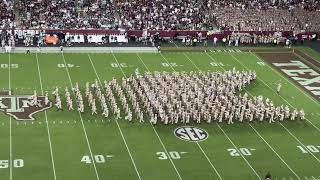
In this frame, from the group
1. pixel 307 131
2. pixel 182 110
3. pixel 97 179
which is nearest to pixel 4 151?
pixel 97 179

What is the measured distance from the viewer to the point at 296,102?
25125 millimetres

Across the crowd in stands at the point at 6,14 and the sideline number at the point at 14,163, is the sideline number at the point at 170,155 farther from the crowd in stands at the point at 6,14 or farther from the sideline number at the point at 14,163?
the crowd in stands at the point at 6,14

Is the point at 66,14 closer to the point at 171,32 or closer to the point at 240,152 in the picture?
the point at 171,32

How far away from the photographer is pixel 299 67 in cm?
3038

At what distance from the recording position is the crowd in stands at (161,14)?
35.1 meters

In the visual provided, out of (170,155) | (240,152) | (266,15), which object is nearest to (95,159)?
(170,155)

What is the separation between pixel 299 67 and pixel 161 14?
10.0 meters

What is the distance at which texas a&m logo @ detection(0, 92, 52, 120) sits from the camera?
873 inches

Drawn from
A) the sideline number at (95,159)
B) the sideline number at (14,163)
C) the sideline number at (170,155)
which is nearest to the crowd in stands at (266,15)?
the sideline number at (170,155)

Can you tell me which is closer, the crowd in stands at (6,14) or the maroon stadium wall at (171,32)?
the maroon stadium wall at (171,32)

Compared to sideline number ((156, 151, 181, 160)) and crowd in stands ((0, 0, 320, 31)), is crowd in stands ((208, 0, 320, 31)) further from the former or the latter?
sideline number ((156, 151, 181, 160))

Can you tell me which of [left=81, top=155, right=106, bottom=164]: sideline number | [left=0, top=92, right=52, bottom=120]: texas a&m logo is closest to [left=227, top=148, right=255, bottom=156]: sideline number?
[left=81, top=155, right=106, bottom=164]: sideline number

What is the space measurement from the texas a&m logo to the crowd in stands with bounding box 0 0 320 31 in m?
10.9

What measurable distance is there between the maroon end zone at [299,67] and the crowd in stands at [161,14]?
444 centimetres
